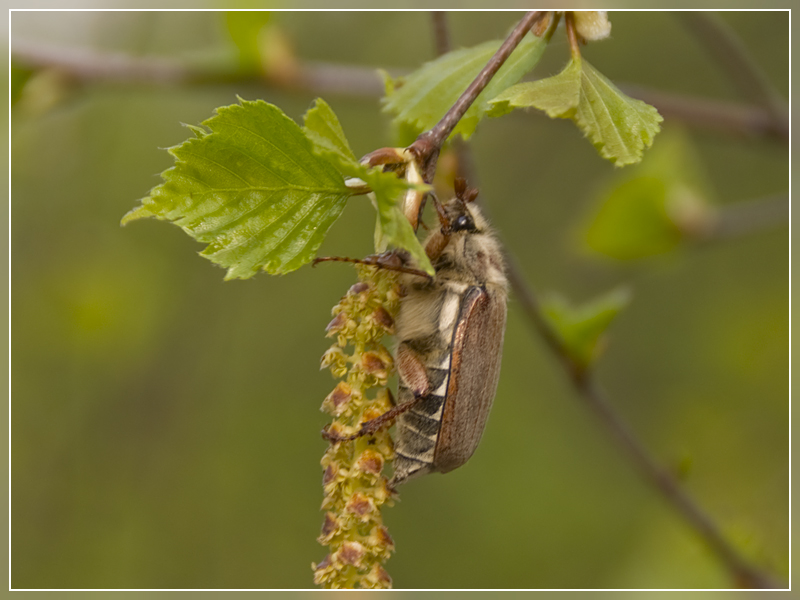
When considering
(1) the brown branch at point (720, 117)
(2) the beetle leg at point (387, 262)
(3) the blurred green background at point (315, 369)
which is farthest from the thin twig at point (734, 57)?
(2) the beetle leg at point (387, 262)

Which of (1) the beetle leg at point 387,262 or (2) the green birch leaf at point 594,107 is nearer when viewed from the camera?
(2) the green birch leaf at point 594,107

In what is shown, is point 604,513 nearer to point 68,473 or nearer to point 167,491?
point 167,491

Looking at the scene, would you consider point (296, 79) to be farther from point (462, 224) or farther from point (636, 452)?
point (636, 452)

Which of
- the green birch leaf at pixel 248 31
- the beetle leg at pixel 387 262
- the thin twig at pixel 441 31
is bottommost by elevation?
the beetle leg at pixel 387 262

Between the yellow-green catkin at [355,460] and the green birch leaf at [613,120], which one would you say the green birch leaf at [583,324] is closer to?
the green birch leaf at [613,120]

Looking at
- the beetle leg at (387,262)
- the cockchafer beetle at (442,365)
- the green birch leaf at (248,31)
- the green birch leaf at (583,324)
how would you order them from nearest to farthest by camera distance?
the beetle leg at (387,262) → the cockchafer beetle at (442,365) → the green birch leaf at (583,324) → the green birch leaf at (248,31)

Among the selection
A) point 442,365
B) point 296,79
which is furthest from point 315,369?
point 442,365

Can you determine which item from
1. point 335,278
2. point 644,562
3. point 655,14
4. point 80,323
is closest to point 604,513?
point 644,562
